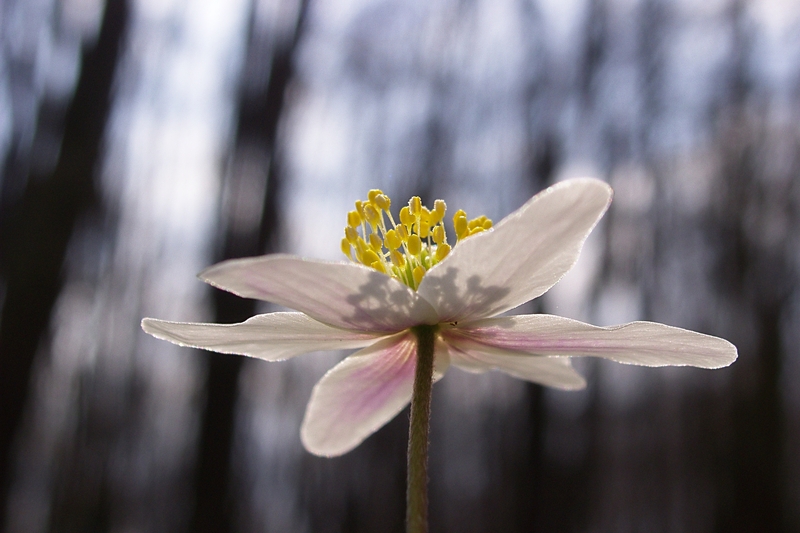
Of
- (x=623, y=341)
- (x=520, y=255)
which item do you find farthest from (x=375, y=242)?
(x=623, y=341)

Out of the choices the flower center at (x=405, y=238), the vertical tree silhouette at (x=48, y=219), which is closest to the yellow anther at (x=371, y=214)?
the flower center at (x=405, y=238)

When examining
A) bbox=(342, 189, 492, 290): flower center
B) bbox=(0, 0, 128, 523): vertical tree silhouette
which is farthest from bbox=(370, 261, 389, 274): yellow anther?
bbox=(0, 0, 128, 523): vertical tree silhouette

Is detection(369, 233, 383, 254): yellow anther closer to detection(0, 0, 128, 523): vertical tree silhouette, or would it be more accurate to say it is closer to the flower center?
the flower center

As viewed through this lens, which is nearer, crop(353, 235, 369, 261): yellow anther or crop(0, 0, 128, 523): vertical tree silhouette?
crop(353, 235, 369, 261): yellow anther

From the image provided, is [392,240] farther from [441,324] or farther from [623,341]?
[623,341]

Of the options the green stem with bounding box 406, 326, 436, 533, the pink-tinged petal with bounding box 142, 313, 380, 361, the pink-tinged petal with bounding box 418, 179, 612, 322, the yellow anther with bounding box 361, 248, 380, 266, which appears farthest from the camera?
the yellow anther with bounding box 361, 248, 380, 266

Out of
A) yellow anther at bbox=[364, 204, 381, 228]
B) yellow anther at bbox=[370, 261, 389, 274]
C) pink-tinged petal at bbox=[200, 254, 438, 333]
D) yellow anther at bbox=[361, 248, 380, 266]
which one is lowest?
pink-tinged petal at bbox=[200, 254, 438, 333]

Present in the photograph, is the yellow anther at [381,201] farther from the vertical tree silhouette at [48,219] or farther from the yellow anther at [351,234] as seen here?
the vertical tree silhouette at [48,219]
